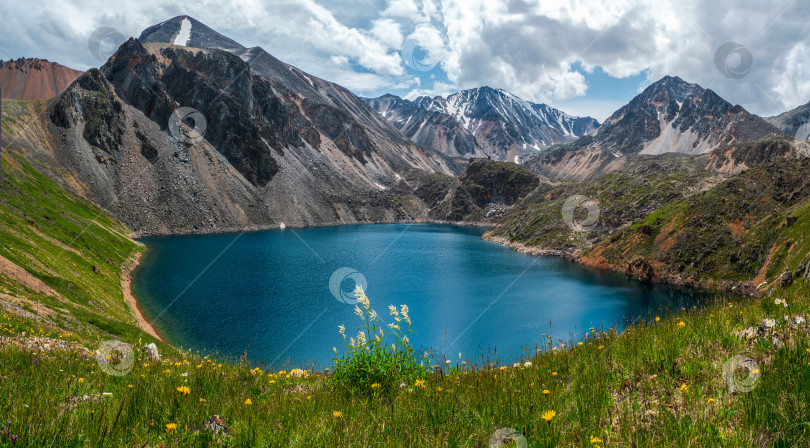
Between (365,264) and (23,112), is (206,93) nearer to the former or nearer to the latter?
(23,112)

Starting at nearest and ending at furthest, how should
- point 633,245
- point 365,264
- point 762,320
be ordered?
point 762,320, point 633,245, point 365,264

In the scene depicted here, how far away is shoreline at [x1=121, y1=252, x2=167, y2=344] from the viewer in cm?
4298

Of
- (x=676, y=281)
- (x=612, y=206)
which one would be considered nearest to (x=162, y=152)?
(x=612, y=206)

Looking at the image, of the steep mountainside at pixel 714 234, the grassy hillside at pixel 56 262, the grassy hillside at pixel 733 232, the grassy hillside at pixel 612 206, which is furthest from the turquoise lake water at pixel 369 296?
the grassy hillside at pixel 612 206

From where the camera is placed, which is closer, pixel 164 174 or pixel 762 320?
pixel 762 320

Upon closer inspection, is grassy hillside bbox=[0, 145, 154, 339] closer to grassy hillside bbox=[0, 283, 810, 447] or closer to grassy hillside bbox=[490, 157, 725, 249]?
grassy hillside bbox=[0, 283, 810, 447]

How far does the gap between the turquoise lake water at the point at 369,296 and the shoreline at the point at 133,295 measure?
3.80 feet

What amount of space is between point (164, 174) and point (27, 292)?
5225 inches

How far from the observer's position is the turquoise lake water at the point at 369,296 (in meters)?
42.8

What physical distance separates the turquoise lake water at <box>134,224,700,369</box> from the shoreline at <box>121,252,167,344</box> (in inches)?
45.5

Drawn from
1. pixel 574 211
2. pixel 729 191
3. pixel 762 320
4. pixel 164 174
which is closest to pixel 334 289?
pixel 762 320

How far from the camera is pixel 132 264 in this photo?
249ft

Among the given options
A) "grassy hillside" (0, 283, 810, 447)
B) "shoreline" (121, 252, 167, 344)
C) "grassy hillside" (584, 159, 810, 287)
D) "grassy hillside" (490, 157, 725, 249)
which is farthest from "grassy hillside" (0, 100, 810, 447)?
"grassy hillside" (490, 157, 725, 249)

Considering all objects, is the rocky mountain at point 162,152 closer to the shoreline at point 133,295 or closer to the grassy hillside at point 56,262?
the grassy hillside at point 56,262
